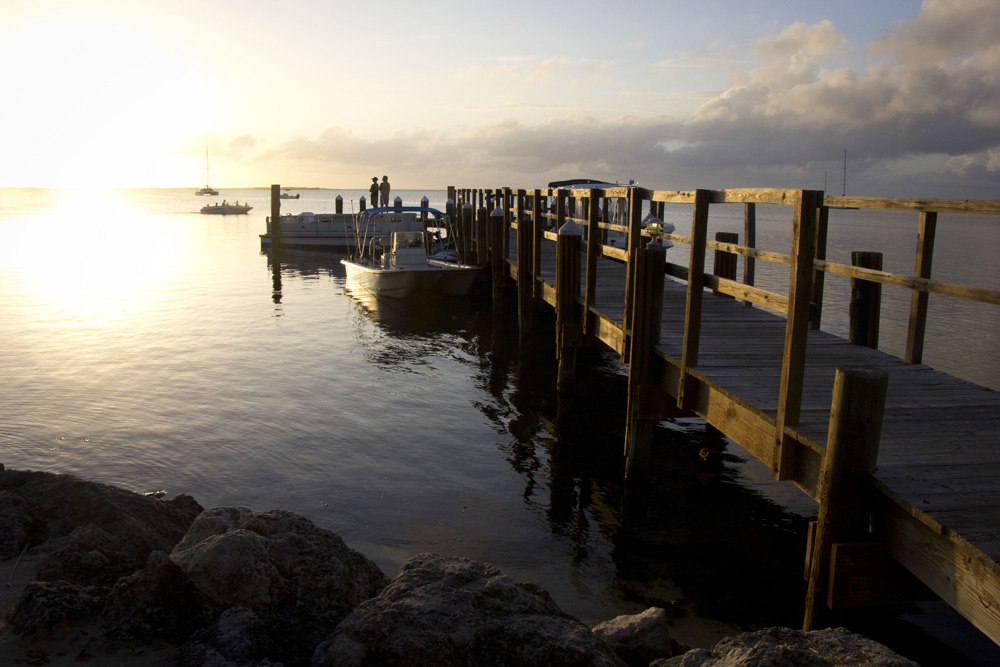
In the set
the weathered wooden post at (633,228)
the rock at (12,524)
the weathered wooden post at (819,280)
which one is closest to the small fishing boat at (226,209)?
the weathered wooden post at (633,228)

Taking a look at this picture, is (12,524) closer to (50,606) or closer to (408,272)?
(50,606)

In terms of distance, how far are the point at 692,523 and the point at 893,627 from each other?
1.90 metres

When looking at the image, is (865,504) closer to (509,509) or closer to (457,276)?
(509,509)

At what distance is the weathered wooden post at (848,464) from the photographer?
3645 mm

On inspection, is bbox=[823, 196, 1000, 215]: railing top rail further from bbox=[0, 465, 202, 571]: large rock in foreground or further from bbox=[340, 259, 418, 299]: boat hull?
bbox=[340, 259, 418, 299]: boat hull

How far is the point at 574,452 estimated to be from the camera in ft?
28.8

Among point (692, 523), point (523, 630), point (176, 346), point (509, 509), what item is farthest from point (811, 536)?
point (176, 346)

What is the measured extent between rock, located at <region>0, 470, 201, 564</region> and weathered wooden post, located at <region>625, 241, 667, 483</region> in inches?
161

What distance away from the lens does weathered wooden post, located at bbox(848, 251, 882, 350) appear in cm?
663

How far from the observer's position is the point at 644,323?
6.72 meters

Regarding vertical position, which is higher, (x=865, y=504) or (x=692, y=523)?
(x=865, y=504)

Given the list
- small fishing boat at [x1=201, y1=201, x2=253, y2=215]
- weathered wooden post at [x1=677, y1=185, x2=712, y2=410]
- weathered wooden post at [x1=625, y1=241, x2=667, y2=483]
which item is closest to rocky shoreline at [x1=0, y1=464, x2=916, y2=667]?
weathered wooden post at [x1=677, y1=185, x2=712, y2=410]

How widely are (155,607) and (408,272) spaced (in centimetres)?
1489

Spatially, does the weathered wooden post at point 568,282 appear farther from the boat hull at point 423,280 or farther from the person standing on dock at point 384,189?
the person standing on dock at point 384,189
